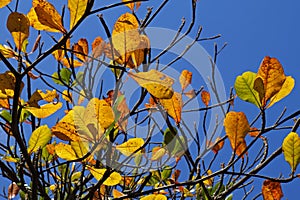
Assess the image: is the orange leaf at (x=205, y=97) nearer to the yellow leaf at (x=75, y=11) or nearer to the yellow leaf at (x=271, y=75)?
the yellow leaf at (x=271, y=75)

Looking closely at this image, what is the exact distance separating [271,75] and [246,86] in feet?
0.18

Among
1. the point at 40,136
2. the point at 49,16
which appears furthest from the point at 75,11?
the point at 40,136

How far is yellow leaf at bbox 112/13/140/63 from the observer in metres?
0.72

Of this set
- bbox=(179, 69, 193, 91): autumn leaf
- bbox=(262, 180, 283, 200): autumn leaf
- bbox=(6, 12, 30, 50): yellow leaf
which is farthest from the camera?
bbox=(179, 69, 193, 91): autumn leaf

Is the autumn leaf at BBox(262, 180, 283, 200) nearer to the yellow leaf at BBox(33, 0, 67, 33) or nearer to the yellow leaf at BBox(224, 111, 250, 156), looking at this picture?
the yellow leaf at BBox(224, 111, 250, 156)

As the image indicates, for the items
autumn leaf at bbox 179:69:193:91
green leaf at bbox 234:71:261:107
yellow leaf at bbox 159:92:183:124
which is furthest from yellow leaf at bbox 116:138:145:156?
autumn leaf at bbox 179:69:193:91

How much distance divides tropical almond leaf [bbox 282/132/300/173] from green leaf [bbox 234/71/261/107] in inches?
3.7

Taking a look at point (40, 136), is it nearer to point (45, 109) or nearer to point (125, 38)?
point (45, 109)

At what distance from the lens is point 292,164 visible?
71 centimetres

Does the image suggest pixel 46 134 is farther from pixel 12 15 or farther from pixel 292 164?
pixel 292 164

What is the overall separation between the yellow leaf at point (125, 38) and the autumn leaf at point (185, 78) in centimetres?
37

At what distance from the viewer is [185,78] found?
1093 mm

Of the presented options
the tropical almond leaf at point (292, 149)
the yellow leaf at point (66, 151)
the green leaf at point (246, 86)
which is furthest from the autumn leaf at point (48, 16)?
the tropical almond leaf at point (292, 149)

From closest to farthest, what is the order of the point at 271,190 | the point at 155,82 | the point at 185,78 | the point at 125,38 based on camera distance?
the point at 155,82, the point at 125,38, the point at 271,190, the point at 185,78
